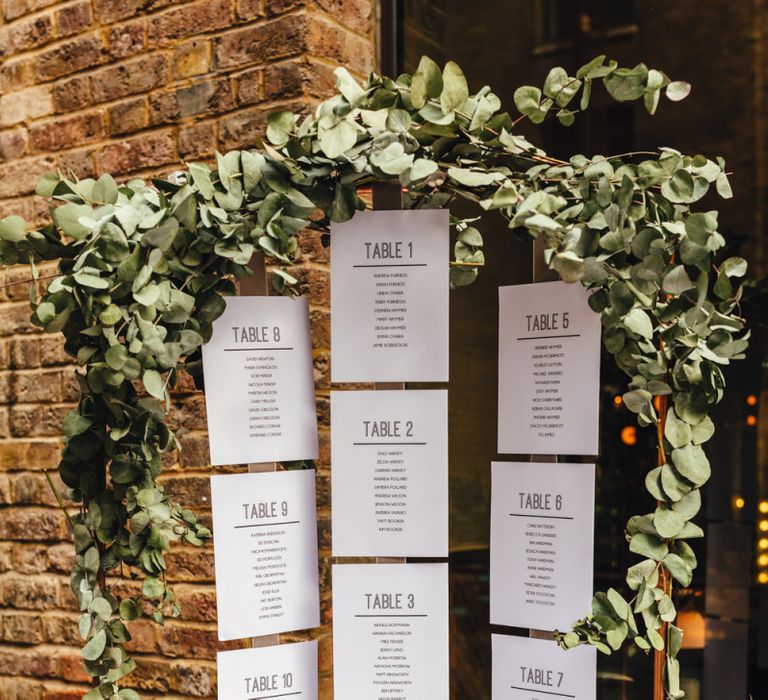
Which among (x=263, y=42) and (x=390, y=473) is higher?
(x=263, y=42)

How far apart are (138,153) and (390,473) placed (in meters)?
1.30

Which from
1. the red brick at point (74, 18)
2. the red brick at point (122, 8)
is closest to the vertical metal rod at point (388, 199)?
the red brick at point (122, 8)

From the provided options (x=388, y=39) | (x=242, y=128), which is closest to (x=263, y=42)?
(x=242, y=128)

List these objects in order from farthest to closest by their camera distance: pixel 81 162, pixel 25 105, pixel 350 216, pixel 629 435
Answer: pixel 629 435
pixel 25 105
pixel 81 162
pixel 350 216

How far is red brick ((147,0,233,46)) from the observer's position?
216cm

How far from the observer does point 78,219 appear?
127cm

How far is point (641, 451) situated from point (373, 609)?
4.71ft

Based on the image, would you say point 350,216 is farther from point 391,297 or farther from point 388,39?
point 388,39

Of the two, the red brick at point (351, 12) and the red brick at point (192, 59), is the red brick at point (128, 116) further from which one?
the red brick at point (351, 12)

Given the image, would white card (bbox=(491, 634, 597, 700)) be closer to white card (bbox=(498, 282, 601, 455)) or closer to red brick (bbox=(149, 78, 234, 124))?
white card (bbox=(498, 282, 601, 455))

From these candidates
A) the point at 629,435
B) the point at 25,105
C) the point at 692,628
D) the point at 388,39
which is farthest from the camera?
the point at 692,628

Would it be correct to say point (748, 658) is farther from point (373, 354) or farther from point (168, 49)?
point (168, 49)

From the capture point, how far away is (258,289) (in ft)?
4.60

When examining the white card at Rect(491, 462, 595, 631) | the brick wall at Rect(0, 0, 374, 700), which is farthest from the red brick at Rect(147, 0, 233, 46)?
the white card at Rect(491, 462, 595, 631)
